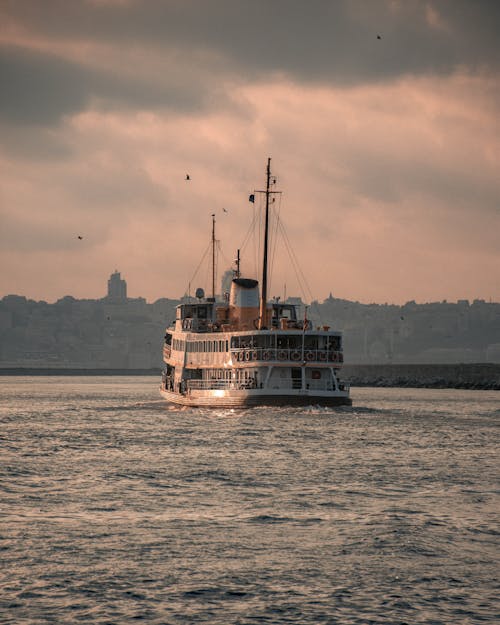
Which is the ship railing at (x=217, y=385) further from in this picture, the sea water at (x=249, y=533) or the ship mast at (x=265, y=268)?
the sea water at (x=249, y=533)

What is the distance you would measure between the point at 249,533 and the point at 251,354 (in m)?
42.2

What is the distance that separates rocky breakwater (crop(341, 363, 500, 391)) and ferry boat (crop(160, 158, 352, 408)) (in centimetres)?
7211

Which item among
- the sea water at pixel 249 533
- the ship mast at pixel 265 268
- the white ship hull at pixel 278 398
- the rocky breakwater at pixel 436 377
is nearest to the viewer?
the sea water at pixel 249 533

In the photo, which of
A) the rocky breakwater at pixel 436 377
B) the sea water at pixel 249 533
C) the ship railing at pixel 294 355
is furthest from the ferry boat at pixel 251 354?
the rocky breakwater at pixel 436 377

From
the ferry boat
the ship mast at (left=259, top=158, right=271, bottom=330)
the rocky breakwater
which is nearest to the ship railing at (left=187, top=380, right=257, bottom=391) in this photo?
the ferry boat

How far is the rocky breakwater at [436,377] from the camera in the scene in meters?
149

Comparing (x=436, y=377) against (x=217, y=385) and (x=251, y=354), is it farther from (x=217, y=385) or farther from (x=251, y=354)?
(x=251, y=354)

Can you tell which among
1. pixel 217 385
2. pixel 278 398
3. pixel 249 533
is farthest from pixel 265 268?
pixel 249 533

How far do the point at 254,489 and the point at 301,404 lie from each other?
34040 mm

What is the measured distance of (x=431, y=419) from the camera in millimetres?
65812

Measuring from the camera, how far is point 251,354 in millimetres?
64750

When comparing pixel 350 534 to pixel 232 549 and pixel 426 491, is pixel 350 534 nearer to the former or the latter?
pixel 232 549

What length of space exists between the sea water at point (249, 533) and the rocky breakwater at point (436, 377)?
10594 cm

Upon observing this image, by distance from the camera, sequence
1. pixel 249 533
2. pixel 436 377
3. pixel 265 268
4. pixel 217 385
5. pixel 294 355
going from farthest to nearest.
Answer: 1. pixel 436 377
2. pixel 265 268
3. pixel 217 385
4. pixel 294 355
5. pixel 249 533
